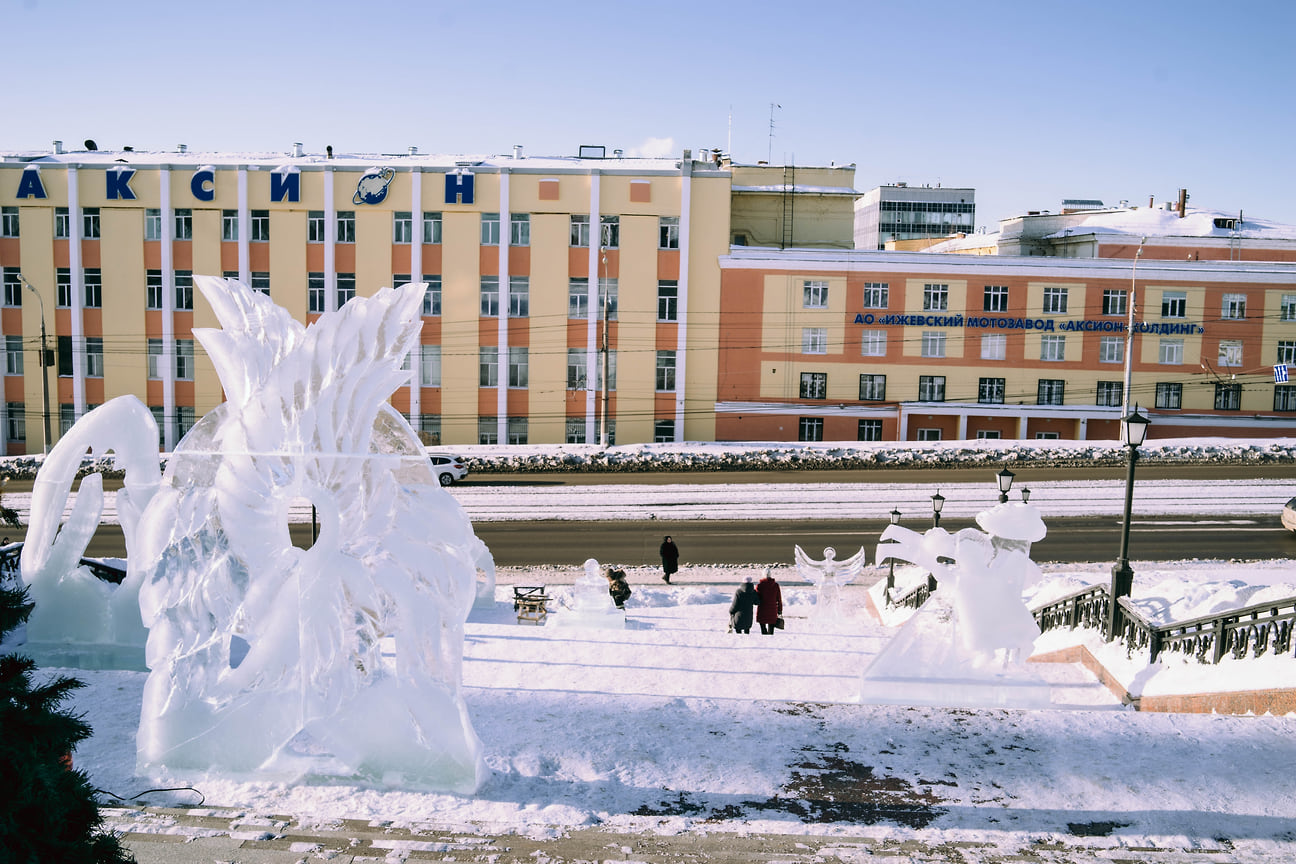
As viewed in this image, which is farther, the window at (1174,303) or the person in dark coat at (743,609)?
the window at (1174,303)

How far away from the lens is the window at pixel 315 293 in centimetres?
4200

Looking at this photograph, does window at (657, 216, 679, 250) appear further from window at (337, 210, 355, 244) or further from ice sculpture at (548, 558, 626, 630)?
ice sculpture at (548, 558, 626, 630)

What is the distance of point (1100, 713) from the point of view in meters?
10.2

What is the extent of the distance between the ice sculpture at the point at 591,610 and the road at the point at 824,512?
728cm

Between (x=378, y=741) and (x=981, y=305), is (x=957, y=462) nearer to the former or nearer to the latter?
(x=981, y=305)

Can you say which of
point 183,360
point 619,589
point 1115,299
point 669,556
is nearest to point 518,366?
point 183,360

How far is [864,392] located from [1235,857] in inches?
1414

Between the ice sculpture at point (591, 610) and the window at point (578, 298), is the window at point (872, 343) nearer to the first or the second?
the window at point (578, 298)

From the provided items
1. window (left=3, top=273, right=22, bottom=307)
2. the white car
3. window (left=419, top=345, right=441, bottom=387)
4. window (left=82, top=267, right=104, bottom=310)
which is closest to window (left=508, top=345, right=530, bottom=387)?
window (left=419, top=345, right=441, bottom=387)

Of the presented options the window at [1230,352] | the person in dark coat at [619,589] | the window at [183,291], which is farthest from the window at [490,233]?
the window at [1230,352]

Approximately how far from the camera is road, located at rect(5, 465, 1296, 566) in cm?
2477

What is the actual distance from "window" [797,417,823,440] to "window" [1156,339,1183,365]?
1539 centimetres

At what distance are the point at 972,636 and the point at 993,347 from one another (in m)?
33.3

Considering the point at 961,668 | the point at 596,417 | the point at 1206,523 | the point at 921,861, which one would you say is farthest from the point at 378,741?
the point at 596,417
